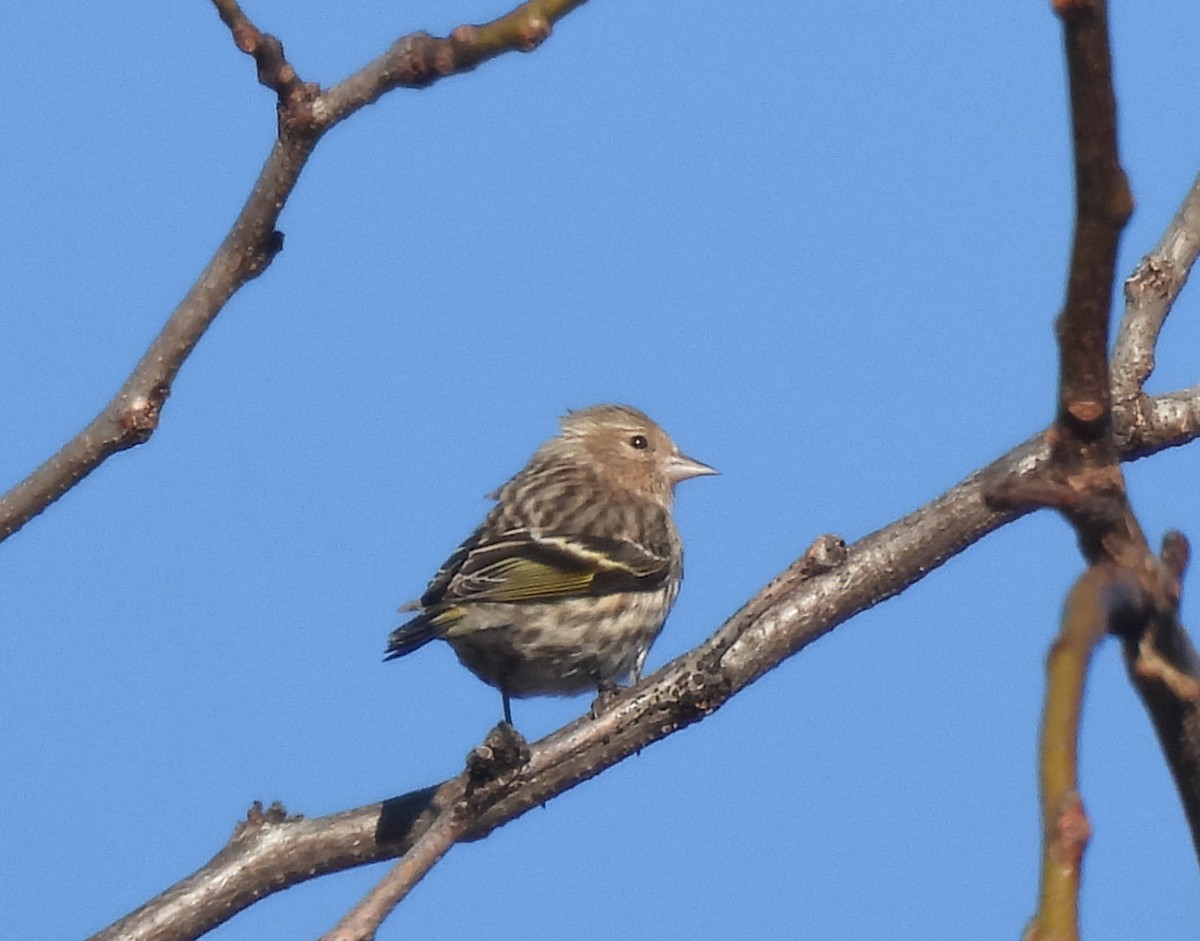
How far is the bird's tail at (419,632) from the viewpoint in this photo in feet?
21.4

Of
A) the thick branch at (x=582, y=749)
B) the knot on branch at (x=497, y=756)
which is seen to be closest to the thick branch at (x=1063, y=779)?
the knot on branch at (x=497, y=756)

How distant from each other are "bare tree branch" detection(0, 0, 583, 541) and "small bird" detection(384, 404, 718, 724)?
3.76 meters

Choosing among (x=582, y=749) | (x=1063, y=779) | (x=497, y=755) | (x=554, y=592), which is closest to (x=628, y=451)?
(x=554, y=592)

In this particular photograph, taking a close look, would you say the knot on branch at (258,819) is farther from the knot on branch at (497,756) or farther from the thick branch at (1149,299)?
the thick branch at (1149,299)

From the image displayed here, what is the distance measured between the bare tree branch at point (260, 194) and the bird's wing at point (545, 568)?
404 cm

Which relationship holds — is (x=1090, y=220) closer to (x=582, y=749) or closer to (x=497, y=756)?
(x=497, y=756)

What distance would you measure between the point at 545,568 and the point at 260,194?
478cm

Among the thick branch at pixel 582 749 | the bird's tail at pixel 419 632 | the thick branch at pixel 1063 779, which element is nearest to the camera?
the thick branch at pixel 1063 779

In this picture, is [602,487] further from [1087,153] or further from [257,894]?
[1087,153]

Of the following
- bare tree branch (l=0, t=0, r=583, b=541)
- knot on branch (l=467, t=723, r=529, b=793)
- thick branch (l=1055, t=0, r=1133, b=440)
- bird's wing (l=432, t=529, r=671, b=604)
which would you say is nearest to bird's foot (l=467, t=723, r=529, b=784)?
knot on branch (l=467, t=723, r=529, b=793)

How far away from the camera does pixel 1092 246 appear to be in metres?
1.68

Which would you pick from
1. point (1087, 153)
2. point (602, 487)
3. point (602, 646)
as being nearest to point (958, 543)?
point (1087, 153)

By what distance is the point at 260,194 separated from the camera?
255 cm

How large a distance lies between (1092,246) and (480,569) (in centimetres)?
550
